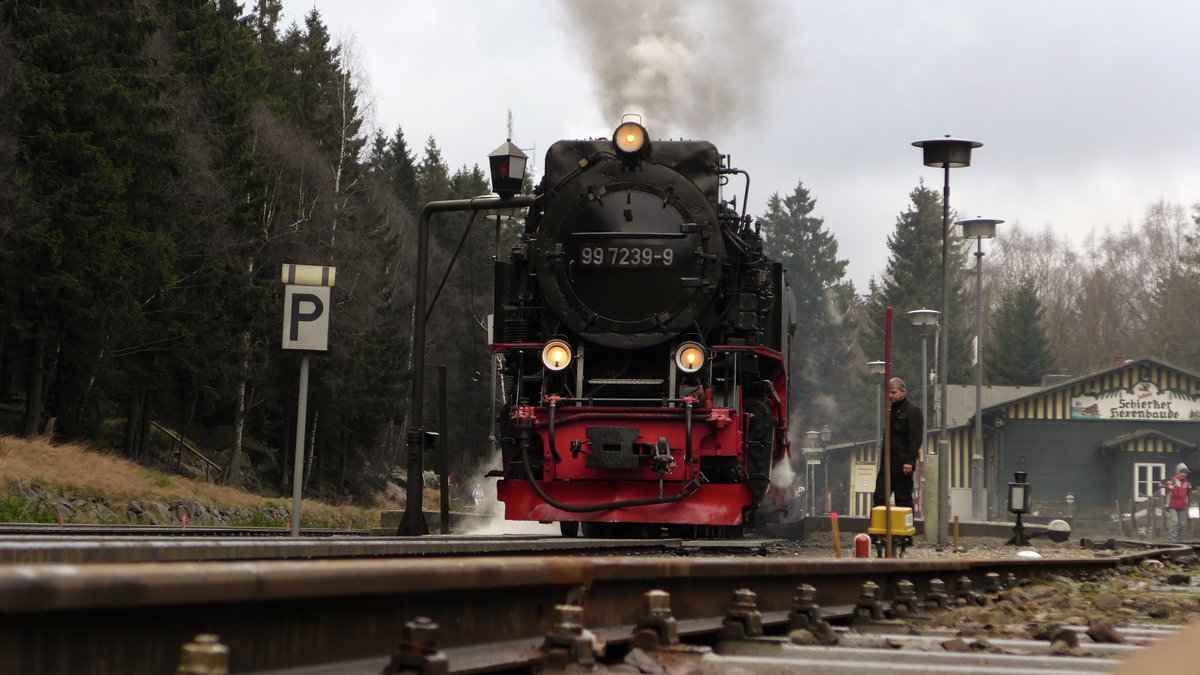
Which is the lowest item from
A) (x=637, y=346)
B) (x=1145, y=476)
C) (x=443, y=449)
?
(x=443, y=449)

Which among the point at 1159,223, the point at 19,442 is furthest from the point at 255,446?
the point at 1159,223

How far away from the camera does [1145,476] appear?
44.8 meters

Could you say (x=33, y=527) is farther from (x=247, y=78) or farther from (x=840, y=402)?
(x=840, y=402)

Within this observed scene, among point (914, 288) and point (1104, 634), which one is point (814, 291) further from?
Result: point (1104, 634)

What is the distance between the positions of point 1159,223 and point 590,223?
270 ft

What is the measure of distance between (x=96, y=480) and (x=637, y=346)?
13.2 meters

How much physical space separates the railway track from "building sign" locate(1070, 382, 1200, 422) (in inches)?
1703

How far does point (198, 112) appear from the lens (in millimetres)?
36688

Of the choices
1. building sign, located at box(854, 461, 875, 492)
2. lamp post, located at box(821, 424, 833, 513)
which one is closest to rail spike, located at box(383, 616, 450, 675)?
building sign, located at box(854, 461, 875, 492)

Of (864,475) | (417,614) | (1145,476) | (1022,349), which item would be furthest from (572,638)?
(1022,349)

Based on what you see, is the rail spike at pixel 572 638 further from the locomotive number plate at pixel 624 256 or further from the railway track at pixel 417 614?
the locomotive number plate at pixel 624 256

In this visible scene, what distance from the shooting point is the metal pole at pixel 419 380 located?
13.2m

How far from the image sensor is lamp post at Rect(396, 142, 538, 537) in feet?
44.2

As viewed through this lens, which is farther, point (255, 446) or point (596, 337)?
point (255, 446)
